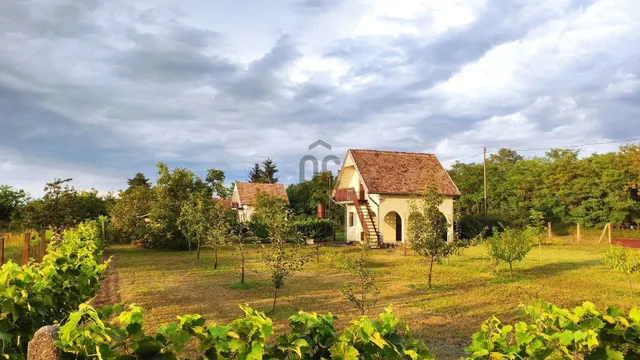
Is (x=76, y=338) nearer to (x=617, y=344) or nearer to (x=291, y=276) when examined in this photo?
(x=617, y=344)

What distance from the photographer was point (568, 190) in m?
36.2

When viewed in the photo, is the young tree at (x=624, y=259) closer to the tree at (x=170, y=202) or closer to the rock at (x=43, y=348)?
the rock at (x=43, y=348)

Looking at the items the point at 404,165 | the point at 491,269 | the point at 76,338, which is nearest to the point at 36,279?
the point at 76,338

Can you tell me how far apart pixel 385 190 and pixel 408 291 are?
53.1 ft

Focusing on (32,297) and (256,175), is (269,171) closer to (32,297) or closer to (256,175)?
(256,175)

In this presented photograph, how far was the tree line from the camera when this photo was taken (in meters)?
33.3

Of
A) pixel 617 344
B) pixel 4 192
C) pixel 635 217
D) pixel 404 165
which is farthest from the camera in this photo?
pixel 635 217

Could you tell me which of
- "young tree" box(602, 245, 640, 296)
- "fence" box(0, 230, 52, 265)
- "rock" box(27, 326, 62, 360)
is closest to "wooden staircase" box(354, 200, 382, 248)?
"young tree" box(602, 245, 640, 296)

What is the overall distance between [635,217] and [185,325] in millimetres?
40223

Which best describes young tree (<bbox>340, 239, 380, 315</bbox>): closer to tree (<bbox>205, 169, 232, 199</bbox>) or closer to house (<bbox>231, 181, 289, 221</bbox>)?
tree (<bbox>205, 169, 232, 199</bbox>)

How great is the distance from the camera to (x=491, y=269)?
15867 millimetres

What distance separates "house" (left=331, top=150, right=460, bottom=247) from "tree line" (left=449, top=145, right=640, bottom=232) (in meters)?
6.33

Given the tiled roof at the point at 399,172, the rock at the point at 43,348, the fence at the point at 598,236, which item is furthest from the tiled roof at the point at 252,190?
the rock at the point at 43,348

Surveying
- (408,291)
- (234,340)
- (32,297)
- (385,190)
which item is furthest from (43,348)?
(385,190)
